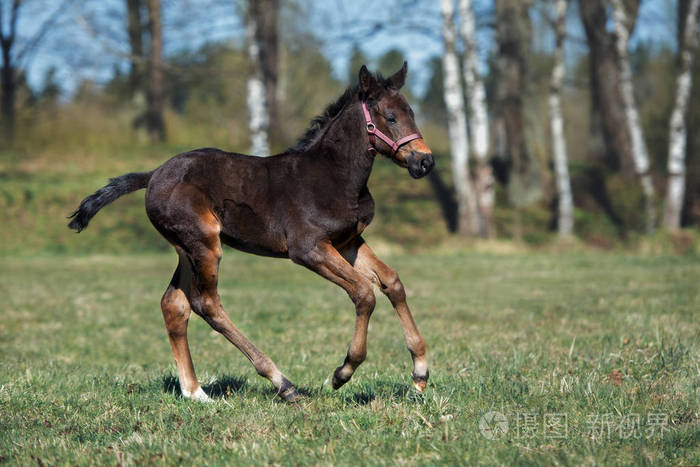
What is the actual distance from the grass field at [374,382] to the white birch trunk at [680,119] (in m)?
7.34

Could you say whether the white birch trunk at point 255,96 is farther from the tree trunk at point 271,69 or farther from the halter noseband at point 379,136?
the halter noseband at point 379,136

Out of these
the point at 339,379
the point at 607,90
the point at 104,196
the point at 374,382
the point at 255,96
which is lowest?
the point at 374,382

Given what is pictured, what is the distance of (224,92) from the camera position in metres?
42.7

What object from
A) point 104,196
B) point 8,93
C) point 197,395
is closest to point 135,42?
point 8,93

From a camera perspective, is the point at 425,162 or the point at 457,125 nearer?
the point at 425,162

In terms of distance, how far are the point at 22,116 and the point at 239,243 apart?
89.7ft

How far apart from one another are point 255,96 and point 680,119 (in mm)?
10984

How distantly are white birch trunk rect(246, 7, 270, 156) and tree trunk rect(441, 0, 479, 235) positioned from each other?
491 cm

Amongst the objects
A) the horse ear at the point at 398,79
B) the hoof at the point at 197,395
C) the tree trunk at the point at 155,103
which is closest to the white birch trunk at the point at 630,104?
the horse ear at the point at 398,79

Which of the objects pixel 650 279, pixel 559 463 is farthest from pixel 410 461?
pixel 650 279

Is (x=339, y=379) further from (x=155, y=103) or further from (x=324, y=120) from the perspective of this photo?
(x=155, y=103)

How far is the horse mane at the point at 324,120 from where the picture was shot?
5.36m

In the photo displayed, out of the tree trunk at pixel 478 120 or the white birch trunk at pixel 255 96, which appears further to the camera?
the white birch trunk at pixel 255 96

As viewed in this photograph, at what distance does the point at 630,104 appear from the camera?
19.8 m
